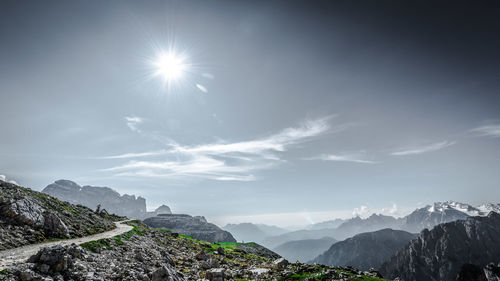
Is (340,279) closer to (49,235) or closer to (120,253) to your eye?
(120,253)

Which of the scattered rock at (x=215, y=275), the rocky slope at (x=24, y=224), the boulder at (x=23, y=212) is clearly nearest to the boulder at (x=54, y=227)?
the rocky slope at (x=24, y=224)

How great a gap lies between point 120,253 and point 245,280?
1915cm

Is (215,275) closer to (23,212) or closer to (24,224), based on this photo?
(24,224)

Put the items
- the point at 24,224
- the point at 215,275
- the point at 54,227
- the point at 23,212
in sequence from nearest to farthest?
the point at 24,224 → the point at 23,212 → the point at 215,275 → the point at 54,227

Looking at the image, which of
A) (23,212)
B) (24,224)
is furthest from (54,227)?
(23,212)

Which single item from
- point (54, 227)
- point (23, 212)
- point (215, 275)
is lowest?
point (215, 275)

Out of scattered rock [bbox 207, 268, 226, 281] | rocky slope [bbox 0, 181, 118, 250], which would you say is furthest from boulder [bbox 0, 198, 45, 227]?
scattered rock [bbox 207, 268, 226, 281]

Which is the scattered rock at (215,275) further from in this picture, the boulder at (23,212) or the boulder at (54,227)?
the boulder at (23,212)

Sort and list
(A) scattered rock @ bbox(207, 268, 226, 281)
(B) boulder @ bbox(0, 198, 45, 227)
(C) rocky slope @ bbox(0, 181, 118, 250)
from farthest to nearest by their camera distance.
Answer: (A) scattered rock @ bbox(207, 268, 226, 281)
(B) boulder @ bbox(0, 198, 45, 227)
(C) rocky slope @ bbox(0, 181, 118, 250)

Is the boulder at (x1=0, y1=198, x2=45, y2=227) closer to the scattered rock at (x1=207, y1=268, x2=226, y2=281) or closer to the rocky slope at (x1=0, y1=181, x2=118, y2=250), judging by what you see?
the rocky slope at (x1=0, y1=181, x2=118, y2=250)

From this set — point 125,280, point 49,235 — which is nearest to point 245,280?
point 125,280

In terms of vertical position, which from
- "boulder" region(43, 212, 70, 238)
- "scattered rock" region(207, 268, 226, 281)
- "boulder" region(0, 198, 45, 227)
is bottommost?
"scattered rock" region(207, 268, 226, 281)

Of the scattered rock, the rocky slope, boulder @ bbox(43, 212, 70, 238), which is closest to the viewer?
the rocky slope

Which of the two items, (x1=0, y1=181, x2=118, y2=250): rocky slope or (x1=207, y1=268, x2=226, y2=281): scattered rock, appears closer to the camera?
(x1=0, y1=181, x2=118, y2=250): rocky slope
